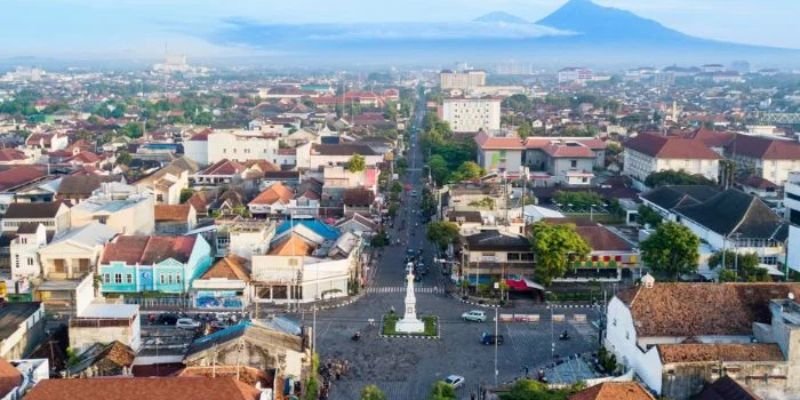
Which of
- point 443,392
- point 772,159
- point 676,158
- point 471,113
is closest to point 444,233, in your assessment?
point 443,392

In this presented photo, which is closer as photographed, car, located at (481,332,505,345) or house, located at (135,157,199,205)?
car, located at (481,332,505,345)

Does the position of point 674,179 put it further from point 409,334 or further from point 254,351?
point 254,351

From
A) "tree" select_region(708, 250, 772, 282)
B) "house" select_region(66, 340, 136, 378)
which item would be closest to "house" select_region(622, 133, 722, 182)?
"tree" select_region(708, 250, 772, 282)

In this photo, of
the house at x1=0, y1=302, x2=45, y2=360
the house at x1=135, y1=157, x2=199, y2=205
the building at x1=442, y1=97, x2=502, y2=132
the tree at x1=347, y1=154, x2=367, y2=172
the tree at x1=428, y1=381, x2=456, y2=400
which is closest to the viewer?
the tree at x1=428, y1=381, x2=456, y2=400

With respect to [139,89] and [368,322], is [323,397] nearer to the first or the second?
[368,322]

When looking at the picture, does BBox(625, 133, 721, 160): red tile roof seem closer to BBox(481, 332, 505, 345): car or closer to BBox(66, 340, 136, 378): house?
BBox(481, 332, 505, 345): car

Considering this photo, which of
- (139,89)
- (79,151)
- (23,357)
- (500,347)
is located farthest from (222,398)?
(139,89)
